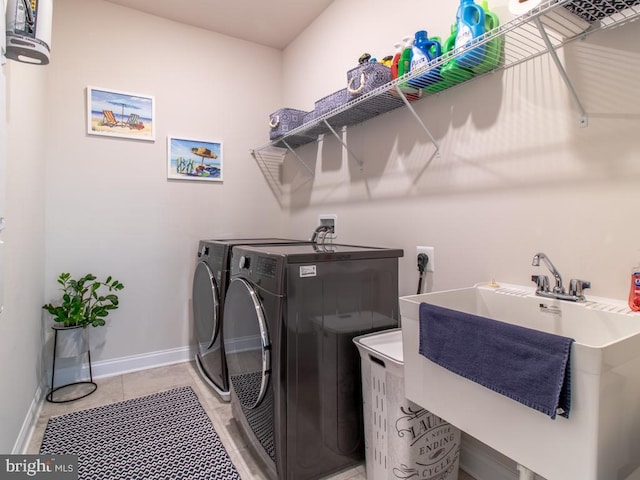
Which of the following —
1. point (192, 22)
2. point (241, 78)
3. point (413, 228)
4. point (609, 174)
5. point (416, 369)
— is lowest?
point (416, 369)

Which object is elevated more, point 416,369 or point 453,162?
point 453,162

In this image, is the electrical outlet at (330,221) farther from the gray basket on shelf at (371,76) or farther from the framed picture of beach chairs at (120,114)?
the framed picture of beach chairs at (120,114)

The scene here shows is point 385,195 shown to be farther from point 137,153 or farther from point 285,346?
point 137,153

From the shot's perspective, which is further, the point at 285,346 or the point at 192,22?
the point at 192,22

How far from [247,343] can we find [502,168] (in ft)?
4.36

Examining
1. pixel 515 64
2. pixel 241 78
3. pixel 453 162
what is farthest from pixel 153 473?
pixel 241 78

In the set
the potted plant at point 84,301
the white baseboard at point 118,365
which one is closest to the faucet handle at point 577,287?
the potted plant at point 84,301

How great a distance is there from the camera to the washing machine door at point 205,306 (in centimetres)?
216

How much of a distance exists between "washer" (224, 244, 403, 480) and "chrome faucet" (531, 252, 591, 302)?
61 cm

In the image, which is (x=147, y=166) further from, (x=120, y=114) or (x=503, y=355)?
(x=503, y=355)

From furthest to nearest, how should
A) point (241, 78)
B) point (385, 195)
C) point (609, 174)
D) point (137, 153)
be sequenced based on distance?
1. point (241, 78)
2. point (137, 153)
3. point (385, 195)
4. point (609, 174)

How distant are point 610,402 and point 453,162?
1.14 metres

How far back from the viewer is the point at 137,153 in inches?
103

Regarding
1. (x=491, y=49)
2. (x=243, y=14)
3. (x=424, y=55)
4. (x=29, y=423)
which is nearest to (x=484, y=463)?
(x=491, y=49)
